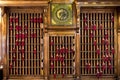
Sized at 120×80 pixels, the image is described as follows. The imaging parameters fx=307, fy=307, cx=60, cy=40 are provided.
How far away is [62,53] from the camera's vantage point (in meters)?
9.15

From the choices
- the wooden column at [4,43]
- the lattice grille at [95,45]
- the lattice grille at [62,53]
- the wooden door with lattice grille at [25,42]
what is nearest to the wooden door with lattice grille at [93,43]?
the lattice grille at [95,45]

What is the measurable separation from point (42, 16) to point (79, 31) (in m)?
1.19

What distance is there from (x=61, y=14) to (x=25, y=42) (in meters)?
1.36

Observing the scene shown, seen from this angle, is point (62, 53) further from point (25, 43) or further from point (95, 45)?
point (25, 43)

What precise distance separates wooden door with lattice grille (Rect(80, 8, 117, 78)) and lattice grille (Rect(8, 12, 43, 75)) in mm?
1257

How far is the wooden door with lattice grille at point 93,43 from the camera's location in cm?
919

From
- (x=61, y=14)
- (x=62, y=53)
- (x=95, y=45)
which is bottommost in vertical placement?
(x=62, y=53)

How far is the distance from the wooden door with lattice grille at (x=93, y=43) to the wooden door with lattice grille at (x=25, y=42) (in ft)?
4.12

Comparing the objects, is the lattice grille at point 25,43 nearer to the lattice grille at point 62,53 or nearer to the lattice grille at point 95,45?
the lattice grille at point 62,53

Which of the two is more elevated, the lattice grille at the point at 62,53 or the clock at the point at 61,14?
the clock at the point at 61,14

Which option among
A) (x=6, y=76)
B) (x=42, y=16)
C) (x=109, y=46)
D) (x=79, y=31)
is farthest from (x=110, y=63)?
(x=6, y=76)

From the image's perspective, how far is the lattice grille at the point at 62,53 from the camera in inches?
360

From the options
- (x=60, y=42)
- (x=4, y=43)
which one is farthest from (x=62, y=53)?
(x=4, y=43)

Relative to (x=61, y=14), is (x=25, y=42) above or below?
below
